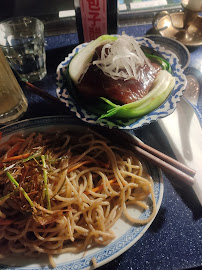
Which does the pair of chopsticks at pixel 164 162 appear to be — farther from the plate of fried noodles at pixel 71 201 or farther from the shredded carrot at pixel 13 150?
the shredded carrot at pixel 13 150

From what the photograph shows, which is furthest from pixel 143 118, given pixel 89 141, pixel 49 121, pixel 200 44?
pixel 200 44

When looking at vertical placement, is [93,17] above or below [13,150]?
above

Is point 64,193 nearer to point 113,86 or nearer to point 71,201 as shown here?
point 71,201

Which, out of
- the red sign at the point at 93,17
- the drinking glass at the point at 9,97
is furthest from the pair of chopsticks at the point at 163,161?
the red sign at the point at 93,17

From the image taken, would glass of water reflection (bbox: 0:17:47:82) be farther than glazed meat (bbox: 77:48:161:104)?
Yes

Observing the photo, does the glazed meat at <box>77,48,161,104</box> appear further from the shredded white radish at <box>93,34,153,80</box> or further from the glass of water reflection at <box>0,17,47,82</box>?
the glass of water reflection at <box>0,17,47,82</box>

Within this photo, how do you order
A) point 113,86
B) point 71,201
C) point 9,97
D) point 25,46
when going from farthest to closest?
point 25,46
point 9,97
point 113,86
point 71,201

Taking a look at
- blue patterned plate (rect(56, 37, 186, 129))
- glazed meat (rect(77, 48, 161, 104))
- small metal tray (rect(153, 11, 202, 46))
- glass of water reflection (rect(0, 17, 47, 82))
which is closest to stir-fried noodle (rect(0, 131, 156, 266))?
blue patterned plate (rect(56, 37, 186, 129))

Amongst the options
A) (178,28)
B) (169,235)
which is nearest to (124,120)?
(169,235)
